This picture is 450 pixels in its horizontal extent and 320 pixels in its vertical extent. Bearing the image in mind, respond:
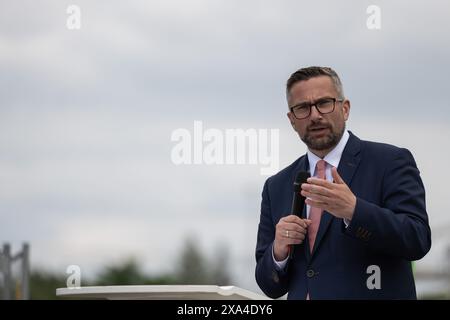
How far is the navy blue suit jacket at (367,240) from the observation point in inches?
163

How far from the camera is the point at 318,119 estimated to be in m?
4.46

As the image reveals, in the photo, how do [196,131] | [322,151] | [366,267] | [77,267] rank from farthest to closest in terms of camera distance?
[196,131]
[77,267]
[322,151]
[366,267]

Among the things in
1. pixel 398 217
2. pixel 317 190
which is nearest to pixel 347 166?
pixel 398 217

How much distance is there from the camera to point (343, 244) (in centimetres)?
438

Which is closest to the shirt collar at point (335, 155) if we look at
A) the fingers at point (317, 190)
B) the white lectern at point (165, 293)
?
the fingers at point (317, 190)

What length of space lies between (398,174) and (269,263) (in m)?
0.81

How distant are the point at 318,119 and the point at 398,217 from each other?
657 mm

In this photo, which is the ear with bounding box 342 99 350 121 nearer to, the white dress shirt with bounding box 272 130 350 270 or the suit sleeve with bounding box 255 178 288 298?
the white dress shirt with bounding box 272 130 350 270

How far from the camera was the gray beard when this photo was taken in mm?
4523

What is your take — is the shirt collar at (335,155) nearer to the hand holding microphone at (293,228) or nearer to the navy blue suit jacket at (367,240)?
the navy blue suit jacket at (367,240)

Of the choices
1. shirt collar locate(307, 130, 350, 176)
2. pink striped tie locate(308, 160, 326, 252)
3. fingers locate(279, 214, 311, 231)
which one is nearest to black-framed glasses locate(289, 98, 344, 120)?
shirt collar locate(307, 130, 350, 176)
